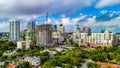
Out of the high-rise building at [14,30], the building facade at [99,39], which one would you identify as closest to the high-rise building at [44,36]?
the building facade at [99,39]

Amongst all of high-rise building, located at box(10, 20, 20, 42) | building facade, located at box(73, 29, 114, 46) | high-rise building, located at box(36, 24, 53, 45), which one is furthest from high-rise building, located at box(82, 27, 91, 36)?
high-rise building, located at box(10, 20, 20, 42)

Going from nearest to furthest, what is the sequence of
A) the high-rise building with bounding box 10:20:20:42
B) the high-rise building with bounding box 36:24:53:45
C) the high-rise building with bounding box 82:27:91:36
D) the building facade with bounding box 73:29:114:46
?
the building facade with bounding box 73:29:114:46, the high-rise building with bounding box 36:24:53:45, the high-rise building with bounding box 10:20:20:42, the high-rise building with bounding box 82:27:91:36

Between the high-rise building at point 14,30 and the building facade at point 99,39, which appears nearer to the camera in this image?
the building facade at point 99,39

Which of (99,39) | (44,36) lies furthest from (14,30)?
(99,39)

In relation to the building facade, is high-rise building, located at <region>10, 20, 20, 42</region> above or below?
above

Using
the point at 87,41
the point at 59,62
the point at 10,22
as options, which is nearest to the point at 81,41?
the point at 87,41

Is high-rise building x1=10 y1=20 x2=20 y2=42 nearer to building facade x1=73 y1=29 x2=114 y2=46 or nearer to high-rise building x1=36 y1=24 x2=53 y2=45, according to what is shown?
high-rise building x1=36 y1=24 x2=53 y2=45

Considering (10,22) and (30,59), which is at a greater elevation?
(10,22)

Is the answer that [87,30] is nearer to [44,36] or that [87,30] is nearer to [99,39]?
[99,39]

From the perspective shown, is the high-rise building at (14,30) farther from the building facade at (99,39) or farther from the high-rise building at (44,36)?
the building facade at (99,39)

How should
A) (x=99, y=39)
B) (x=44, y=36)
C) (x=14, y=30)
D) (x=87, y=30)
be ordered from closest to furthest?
(x=44, y=36) < (x=99, y=39) < (x=14, y=30) < (x=87, y=30)

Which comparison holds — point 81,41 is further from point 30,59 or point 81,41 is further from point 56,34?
point 30,59
